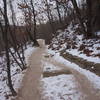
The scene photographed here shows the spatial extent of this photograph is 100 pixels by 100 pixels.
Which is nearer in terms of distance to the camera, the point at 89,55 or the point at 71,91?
the point at 71,91

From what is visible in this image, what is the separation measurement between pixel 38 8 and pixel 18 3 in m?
4.68

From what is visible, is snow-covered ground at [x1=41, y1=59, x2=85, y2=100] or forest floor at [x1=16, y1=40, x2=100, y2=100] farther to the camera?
snow-covered ground at [x1=41, y1=59, x2=85, y2=100]

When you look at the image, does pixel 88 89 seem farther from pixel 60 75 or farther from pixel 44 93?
pixel 60 75

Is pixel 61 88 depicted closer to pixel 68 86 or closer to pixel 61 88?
pixel 61 88

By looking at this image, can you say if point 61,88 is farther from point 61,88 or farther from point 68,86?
point 68,86

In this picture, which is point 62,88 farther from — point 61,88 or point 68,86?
point 68,86

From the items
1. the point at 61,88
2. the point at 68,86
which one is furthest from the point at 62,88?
the point at 68,86

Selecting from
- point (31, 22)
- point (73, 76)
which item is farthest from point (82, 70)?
point (31, 22)

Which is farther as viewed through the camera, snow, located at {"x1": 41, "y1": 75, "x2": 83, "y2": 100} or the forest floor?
snow, located at {"x1": 41, "y1": 75, "x2": 83, "y2": 100}

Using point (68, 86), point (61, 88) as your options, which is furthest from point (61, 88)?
point (68, 86)

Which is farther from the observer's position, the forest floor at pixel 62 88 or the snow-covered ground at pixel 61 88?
the snow-covered ground at pixel 61 88

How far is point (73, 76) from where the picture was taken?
9258 millimetres

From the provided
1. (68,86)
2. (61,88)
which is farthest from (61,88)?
(68,86)

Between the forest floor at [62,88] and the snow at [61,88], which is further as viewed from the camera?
the snow at [61,88]
